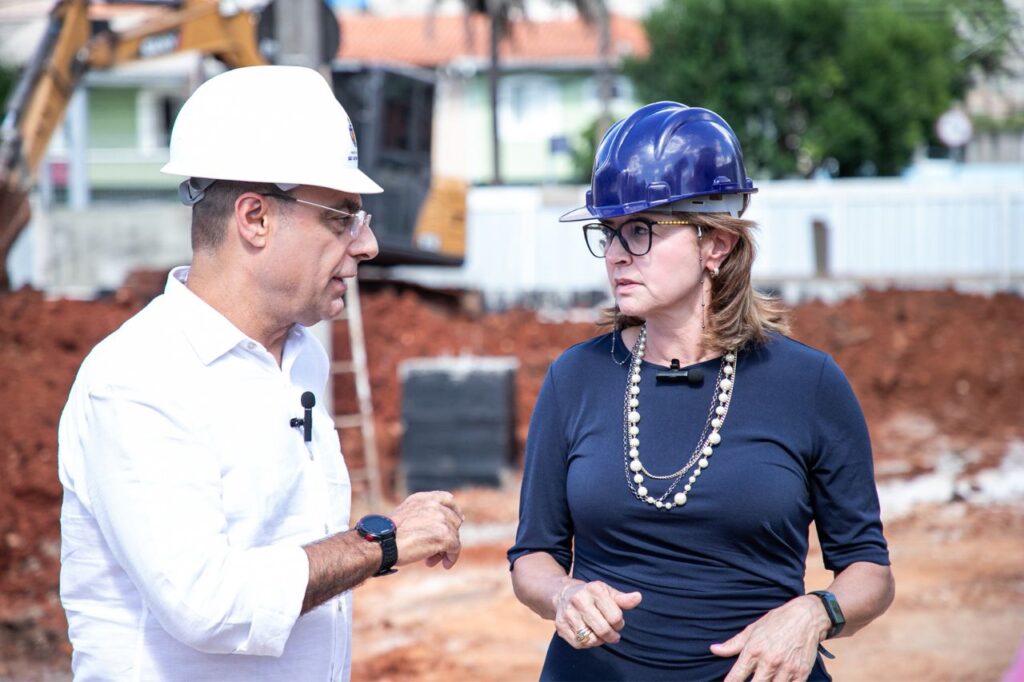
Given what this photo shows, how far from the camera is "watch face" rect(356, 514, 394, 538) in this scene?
234cm

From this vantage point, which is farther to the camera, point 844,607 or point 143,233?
point 143,233

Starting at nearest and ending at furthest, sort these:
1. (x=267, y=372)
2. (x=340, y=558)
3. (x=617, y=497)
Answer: (x=340, y=558)
(x=267, y=372)
(x=617, y=497)

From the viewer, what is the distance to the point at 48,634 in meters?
7.53

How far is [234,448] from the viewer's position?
7.40 feet

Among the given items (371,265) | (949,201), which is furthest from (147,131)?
(949,201)

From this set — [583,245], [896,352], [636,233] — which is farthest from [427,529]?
[583,245]

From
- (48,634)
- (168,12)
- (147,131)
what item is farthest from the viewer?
(147,131)

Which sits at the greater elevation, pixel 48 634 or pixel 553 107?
pixel 553 107

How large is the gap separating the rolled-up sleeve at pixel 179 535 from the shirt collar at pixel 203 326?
18 cm

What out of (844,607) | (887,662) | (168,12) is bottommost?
(887,662)

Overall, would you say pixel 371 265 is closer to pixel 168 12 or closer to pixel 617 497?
pixel 168 12

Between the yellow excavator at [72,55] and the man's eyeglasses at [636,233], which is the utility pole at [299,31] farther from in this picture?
the man's eyeglasses at [636,233]

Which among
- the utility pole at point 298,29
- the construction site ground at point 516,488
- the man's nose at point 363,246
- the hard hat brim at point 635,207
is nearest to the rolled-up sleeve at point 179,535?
the man's nose at point 363,246

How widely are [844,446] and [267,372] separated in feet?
4.09
